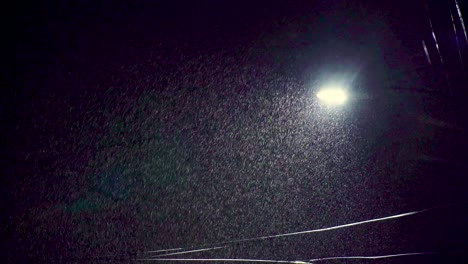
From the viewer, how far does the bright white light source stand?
113 centimetres

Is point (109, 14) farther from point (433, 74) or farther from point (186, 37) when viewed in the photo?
point (433, 74)

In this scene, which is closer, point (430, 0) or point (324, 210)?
point (430, 0)

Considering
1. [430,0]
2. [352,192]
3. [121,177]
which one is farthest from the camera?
[352,192]

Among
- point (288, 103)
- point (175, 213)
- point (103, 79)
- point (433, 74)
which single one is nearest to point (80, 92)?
point (103, 79)

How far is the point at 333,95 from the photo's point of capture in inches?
45.8

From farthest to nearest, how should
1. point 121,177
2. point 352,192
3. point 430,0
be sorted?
point 352,192
point 121,177
point 430,0

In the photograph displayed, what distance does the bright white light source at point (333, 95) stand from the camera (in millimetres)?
1134

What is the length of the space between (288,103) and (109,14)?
66 centimetres

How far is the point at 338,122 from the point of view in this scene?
4.01 feet

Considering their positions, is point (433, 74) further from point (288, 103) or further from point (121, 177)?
point (121, 177)

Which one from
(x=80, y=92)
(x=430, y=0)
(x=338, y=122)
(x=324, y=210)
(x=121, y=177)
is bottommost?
(x=324, y=210)

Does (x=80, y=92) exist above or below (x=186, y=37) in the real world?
below

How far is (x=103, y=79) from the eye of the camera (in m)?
0.88

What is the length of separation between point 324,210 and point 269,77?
0.66 m
